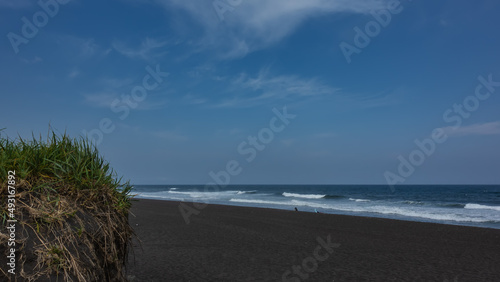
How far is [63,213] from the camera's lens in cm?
362

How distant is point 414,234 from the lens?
16469 millimetres

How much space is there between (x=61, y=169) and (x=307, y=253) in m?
8.52

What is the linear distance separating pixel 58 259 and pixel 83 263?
23 cm

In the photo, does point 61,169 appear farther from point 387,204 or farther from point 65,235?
point 387,204

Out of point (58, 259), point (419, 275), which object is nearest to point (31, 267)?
point (58, 259)

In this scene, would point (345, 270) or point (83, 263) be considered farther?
point (345, 270)

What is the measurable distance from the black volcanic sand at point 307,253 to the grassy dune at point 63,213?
1.02 meters

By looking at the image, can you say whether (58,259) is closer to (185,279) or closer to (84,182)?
(84,182)

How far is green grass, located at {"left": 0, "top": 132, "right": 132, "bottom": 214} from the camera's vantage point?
3.65 meters

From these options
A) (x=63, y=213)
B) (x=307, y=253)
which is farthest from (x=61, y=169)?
(x=307, y=253)

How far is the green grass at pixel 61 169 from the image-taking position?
365 cm

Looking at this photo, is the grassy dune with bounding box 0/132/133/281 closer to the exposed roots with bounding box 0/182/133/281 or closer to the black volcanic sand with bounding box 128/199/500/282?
the exposed roots with bounding box 0/182/133/281

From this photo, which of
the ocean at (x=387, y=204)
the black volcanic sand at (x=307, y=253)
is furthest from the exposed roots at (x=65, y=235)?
the black volcanic sand at (x=307, y=253)

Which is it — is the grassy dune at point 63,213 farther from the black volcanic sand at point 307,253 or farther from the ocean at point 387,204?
the black volcanic sand at point 307,253
